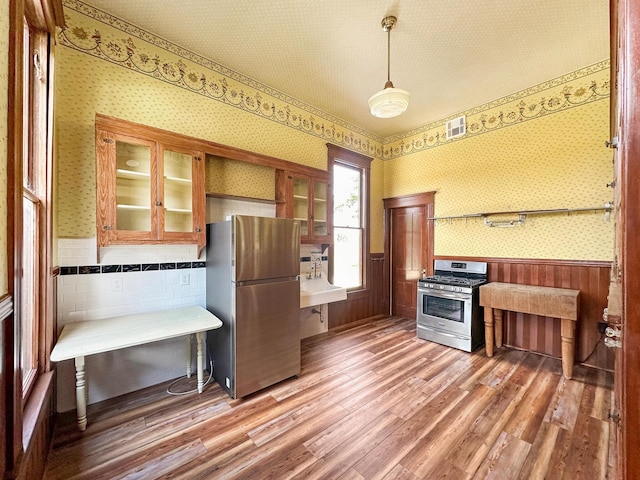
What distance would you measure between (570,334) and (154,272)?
13.4 ft

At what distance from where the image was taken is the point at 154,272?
8.24 ft

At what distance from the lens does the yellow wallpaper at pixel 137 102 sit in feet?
7.01

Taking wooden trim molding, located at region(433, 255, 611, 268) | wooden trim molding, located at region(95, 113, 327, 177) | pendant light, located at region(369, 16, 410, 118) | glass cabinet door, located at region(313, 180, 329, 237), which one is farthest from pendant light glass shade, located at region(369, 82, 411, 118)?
wooden trim molding, located at region(433, 255, 611, 268)

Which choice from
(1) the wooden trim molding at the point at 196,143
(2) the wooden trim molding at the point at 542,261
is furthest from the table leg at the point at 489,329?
(1) the wooden trim molding at the point at 196,143

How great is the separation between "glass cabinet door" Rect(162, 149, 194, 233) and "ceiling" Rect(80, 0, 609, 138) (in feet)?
3.94

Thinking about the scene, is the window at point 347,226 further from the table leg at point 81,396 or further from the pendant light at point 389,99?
the table leg at point 81,396

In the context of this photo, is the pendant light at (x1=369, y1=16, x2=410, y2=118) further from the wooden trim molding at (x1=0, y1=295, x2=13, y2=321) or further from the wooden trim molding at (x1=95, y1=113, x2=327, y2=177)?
the wooden trim molding at (x1=0, y1=295, x2=13, y2=321)

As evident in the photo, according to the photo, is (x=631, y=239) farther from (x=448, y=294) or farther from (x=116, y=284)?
(x=448, y=294)

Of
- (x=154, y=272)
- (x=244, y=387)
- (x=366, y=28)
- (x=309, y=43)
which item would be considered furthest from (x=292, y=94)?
(x=244, y=387)

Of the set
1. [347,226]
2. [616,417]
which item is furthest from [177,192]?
[616,417]

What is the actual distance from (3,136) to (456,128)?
4.57 m

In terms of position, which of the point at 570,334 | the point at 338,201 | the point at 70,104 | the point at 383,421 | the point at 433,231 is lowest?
the point at 383,421

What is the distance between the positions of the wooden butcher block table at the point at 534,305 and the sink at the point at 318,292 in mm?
1715

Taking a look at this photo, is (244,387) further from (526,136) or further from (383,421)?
(526,136)
